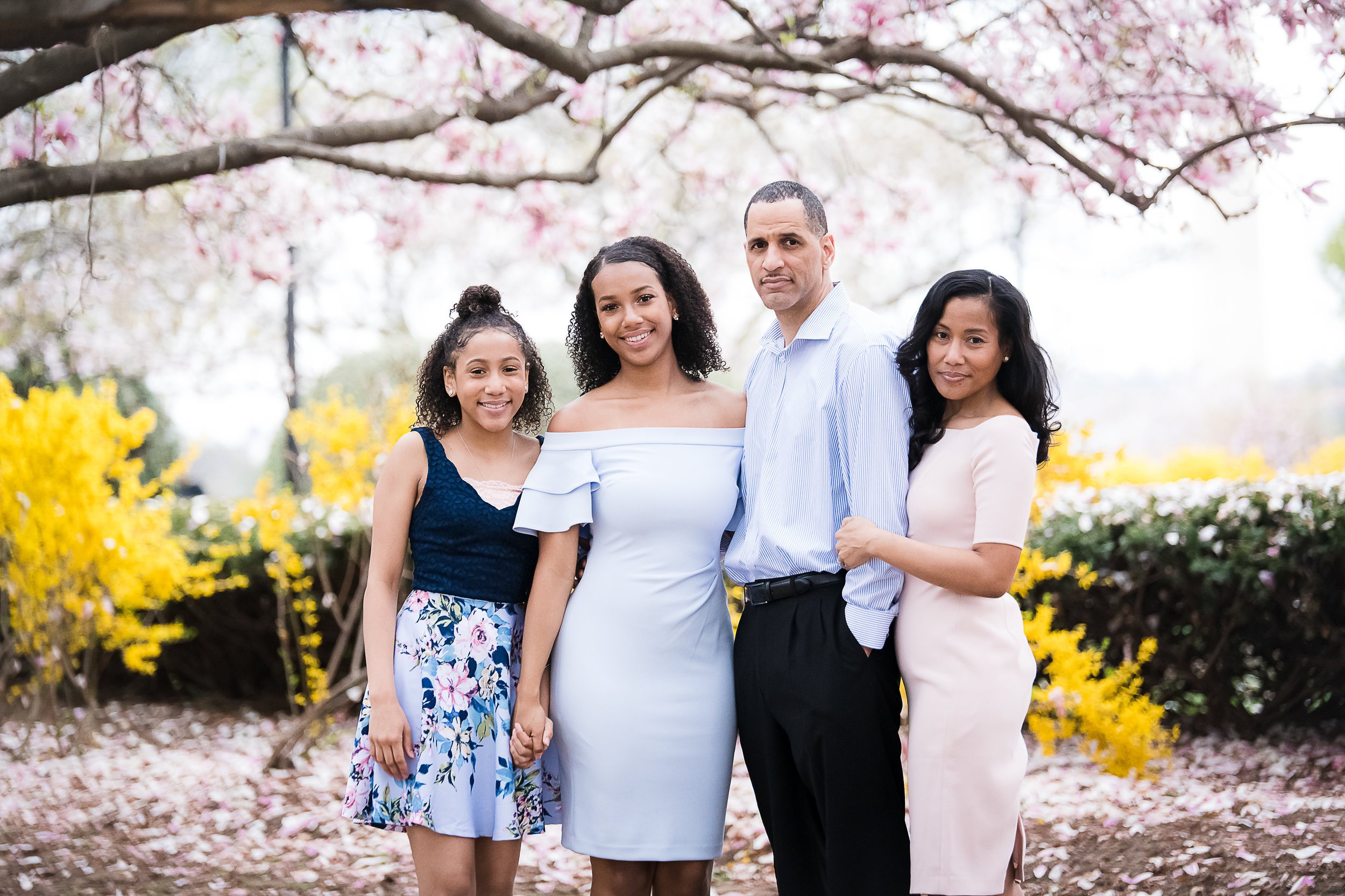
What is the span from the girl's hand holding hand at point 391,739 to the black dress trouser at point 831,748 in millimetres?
759

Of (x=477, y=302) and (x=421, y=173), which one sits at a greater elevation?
(x=421, y=173)

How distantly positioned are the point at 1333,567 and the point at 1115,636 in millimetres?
988

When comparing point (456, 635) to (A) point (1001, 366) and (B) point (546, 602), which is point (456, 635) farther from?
(A) point (1001, 366)

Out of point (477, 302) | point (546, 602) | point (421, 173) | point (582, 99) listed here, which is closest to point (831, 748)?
point (546, 602)

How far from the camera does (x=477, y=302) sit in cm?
269

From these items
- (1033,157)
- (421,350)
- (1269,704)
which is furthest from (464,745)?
(421,350)

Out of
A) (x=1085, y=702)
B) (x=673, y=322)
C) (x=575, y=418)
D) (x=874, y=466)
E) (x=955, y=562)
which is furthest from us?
(x=1085, y=702)

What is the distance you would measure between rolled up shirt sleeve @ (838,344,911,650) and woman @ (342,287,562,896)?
77 centimetres

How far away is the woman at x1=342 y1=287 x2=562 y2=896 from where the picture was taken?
2377mm

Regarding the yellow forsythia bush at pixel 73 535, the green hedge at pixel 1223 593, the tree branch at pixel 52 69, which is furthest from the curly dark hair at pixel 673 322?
the yellow forsythia bush at pixel 73 535

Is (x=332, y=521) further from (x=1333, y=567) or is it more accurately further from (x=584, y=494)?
(x=1333, y=567)

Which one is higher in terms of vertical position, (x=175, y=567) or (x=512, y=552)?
(x=512, y=552)

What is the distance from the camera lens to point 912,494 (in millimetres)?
2305

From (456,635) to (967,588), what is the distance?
3.66 feet
